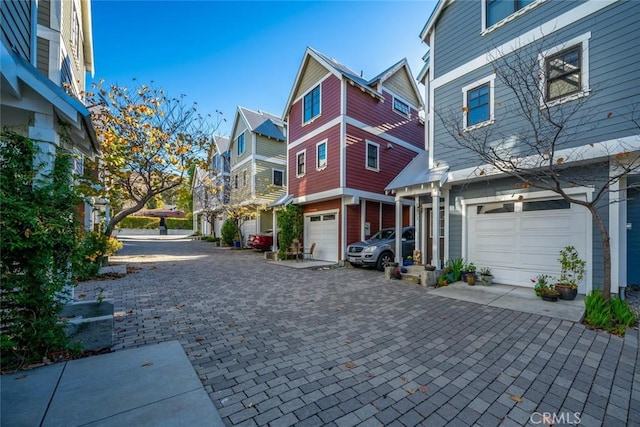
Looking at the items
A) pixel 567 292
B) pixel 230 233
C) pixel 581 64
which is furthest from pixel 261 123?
pixel 567 292

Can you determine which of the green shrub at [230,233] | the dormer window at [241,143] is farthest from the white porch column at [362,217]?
the dormer window at [241,143]

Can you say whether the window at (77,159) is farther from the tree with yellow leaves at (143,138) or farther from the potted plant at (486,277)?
the potted plant at (486,277)

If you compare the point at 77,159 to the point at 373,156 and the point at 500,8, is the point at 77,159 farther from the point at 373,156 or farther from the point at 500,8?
the point at 373,156

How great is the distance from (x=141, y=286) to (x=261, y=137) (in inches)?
567

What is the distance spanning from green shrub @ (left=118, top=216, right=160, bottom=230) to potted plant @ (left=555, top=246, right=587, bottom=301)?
4178 cm

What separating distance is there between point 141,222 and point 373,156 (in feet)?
119

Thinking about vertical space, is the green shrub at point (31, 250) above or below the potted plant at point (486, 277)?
above

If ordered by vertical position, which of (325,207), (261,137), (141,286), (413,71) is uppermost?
(413,71)

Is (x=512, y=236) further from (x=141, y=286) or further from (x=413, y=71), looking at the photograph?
(x=413, y=71)

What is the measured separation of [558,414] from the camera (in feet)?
8.31

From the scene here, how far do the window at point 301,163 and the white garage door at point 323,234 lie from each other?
7.86 ft

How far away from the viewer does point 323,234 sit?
13.4 metres

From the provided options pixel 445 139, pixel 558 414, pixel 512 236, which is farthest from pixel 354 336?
pixel 445 139

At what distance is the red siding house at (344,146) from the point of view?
1196 cm
